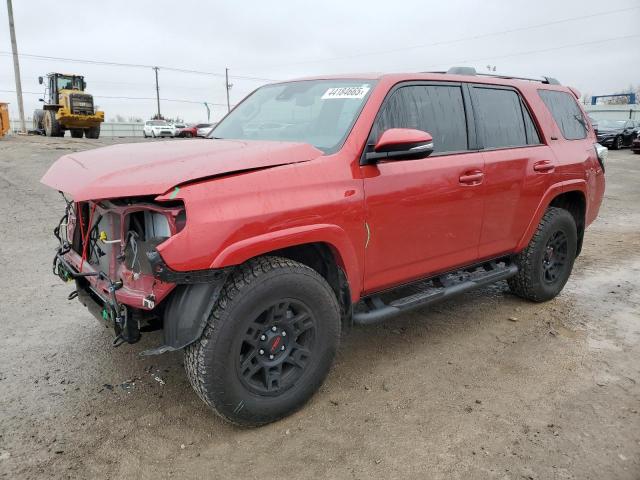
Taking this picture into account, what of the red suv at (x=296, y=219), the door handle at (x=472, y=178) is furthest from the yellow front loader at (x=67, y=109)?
the door handle at (x=472, y=178)

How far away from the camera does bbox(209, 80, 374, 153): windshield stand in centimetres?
317

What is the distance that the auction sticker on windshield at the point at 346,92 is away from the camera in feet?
10.7

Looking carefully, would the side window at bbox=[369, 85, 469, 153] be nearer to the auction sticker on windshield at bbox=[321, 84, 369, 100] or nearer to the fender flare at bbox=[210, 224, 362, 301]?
the auction sticker on windshield at bbox=[321, 84, 369, 100]

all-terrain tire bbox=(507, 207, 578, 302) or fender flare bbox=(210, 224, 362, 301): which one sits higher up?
fender flare bbox=(210, 224, 362, 301)

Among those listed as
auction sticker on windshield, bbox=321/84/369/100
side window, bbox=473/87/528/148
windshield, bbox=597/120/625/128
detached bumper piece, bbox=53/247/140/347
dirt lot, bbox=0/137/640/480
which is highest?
windshield, bbox=597/120/625/128

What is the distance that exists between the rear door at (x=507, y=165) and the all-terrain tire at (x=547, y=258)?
1.01ft

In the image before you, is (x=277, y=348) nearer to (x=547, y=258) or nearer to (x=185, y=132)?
(x=547, y=258)

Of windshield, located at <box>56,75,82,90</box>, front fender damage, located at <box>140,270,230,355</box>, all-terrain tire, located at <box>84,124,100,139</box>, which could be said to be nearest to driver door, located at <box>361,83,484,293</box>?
front fender damage, located at <box>140,270,230,355</box>

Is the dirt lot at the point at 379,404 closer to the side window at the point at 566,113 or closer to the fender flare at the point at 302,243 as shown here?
the fender flare at the point at 302,243

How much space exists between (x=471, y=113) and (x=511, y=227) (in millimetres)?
1009

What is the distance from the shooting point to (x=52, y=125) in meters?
24.7

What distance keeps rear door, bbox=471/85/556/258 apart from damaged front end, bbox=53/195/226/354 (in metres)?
2.32

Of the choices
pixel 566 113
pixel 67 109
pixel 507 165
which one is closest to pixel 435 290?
pixel 507 165

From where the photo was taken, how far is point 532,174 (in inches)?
165
